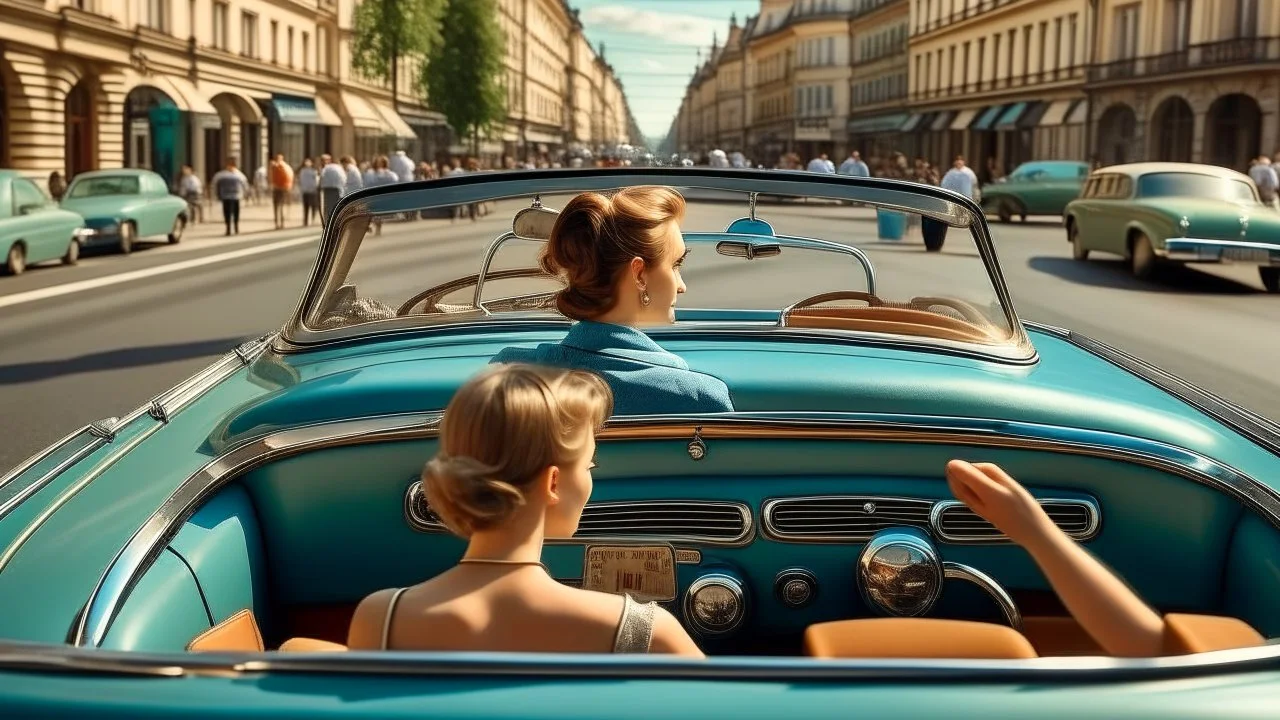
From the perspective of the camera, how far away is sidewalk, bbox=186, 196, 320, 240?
107 feet

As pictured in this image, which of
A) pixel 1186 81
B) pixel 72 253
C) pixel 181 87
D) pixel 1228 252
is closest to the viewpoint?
pixel 1228 252

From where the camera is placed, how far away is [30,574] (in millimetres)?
2154

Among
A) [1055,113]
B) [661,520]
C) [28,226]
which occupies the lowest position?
[28,226]

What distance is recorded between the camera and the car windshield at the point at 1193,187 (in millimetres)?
20969

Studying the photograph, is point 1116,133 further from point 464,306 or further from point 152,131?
point 464,306

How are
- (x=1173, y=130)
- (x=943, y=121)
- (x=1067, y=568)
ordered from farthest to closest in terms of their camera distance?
(x=943, y=121) < (x=1173, y=130) < (x=1067, y=568)

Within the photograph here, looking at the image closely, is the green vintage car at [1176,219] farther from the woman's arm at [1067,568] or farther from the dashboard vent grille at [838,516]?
the woman's arm at [1067,568]

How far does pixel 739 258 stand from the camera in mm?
4145

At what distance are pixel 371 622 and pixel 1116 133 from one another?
58868 millimetres

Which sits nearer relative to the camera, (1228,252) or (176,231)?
(1228,252)

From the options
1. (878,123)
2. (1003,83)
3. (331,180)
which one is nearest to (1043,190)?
(331,180)

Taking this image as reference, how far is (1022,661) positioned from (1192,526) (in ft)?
4.74

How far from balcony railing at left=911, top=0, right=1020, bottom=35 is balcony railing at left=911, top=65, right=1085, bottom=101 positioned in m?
3.62

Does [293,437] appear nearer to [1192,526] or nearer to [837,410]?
[837,410]
